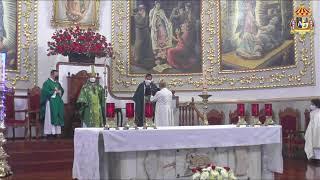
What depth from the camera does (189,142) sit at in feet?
22.6

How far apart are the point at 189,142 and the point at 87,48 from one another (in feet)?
23.9

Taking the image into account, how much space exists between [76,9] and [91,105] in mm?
3761

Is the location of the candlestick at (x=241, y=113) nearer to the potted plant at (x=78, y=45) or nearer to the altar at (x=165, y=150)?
the altar at (x=165, y=150)

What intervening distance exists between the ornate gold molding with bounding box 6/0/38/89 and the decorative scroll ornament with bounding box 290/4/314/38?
7.63 m

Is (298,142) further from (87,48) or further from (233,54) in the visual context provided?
(87,48)

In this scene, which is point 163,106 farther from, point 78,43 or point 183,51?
point 183,51

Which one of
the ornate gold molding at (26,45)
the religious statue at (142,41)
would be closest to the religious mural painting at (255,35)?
the religious statue at (142,41)

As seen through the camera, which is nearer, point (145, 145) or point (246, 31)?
point (145, 145)

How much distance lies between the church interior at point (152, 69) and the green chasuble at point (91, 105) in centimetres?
3

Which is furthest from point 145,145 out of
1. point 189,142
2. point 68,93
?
point 68,93

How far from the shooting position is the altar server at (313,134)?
1178 centimetres

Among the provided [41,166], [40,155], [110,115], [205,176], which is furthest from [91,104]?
[205,176]

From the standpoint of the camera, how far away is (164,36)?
15.4m

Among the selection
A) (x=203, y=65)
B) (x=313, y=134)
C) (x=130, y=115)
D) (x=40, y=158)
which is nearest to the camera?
(x=130, y=115)
